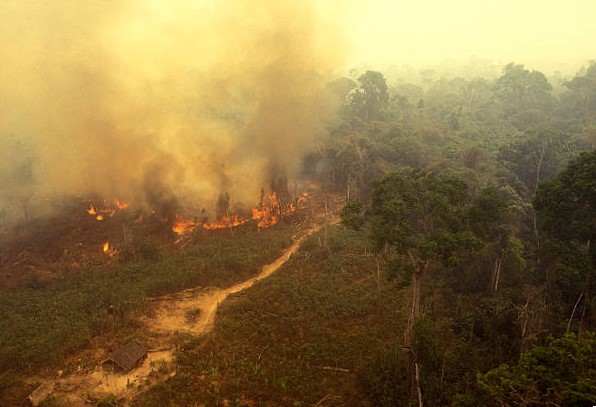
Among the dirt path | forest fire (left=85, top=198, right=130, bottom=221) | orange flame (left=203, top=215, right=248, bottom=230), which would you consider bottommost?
the dirt path

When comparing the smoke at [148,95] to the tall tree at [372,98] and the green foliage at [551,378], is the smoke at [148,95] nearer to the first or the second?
the tall tree at [372,98]

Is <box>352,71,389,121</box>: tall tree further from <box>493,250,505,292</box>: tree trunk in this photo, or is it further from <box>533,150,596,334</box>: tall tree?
<box>533,150,596,334</box>: tall tree

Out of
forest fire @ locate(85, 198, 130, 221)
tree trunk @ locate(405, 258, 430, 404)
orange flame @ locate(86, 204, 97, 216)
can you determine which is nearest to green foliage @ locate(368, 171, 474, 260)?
tree trunk @ locate(405, 258, 430, 404)

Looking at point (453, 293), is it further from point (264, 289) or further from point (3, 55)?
point (3, 55)

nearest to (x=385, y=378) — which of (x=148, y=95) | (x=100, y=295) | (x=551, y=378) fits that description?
(x=551, y=378)

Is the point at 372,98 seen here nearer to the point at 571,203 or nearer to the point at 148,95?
the point at 148,95

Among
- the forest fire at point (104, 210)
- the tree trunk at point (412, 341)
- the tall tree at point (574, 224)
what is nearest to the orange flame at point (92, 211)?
the forest fire at point (104, 210)
